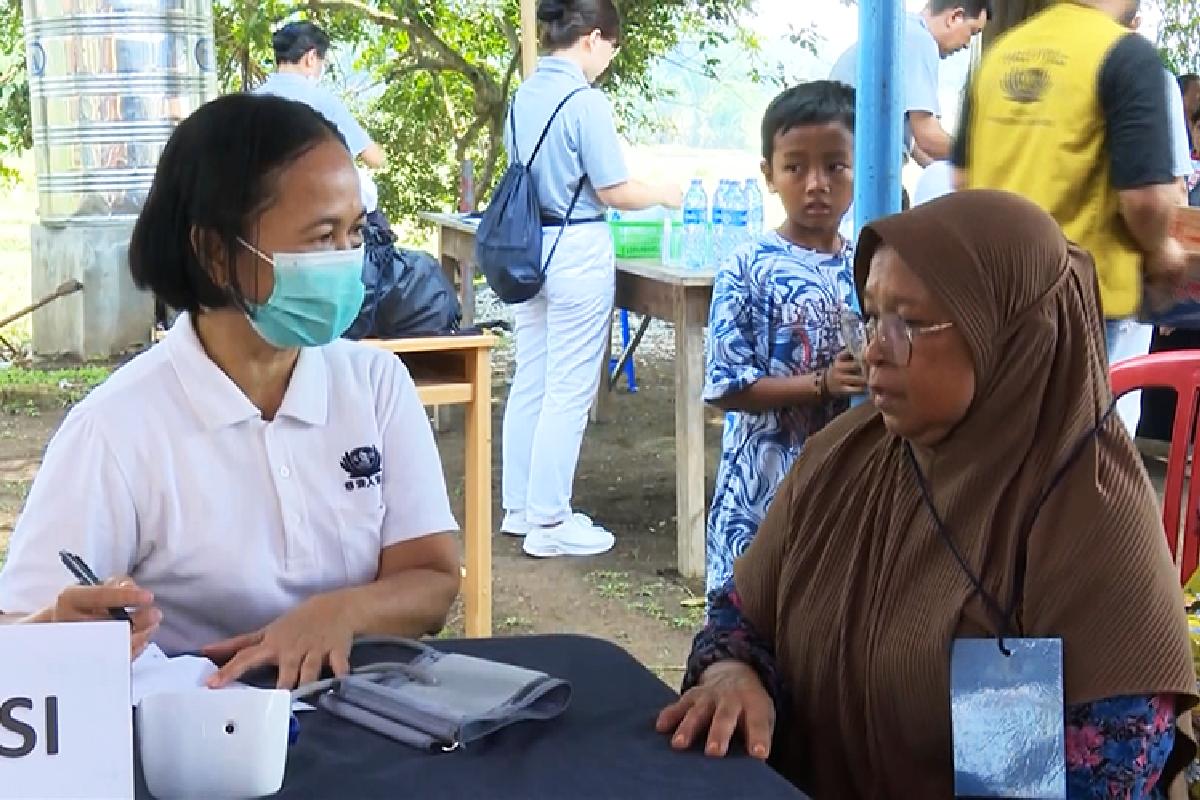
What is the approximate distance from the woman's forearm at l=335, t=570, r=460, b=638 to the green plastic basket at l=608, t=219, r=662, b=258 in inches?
134

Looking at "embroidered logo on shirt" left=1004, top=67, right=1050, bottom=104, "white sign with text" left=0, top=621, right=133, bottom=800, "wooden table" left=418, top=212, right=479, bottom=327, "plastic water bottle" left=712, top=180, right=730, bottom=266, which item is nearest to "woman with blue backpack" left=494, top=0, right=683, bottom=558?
"plastic water bottle" left=712, top=180, right=730, bottom=266

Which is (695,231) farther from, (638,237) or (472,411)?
(472,411)

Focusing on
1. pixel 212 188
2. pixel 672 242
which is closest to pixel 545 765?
pixel 212 188

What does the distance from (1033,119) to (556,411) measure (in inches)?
85.8

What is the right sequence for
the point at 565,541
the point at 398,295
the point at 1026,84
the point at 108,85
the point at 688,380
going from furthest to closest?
the point at 108,85, the point at 565,541, the point at 688,380, the point at 398,295, the point at 1026,84

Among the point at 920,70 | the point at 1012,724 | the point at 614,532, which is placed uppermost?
the point at 920,70

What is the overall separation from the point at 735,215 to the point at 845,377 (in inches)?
87.0

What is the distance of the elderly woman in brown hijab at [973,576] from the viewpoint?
1568mm

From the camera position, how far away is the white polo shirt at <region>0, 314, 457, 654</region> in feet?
5.92

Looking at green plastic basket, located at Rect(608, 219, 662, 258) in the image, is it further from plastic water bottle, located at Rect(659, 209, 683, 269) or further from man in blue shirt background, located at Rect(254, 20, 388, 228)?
man in blue shirt background, located at Rect(254, 20, 388, 228)

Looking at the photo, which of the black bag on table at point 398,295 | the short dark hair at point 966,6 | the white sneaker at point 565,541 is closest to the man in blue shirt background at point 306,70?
the white sneaker at point 565,541

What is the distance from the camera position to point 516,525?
17.4ft

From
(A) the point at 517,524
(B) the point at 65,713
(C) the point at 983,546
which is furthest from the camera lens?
(A) the point at 517,524

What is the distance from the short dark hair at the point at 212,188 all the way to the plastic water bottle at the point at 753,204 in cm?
301
